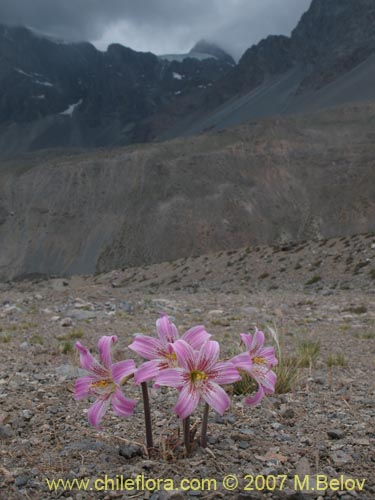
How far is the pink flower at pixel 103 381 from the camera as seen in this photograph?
2.27 meters

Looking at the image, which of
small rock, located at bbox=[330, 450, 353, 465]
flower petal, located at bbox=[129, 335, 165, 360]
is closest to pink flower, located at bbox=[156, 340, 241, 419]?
flower petal, located at bbox=[129, 335, 165, 360]

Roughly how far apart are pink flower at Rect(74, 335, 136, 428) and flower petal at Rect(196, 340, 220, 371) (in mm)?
339

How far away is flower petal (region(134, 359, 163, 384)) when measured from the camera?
82.9 inches

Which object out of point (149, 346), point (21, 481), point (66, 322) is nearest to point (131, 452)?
point (21, 481)

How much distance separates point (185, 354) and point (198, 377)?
0.12 m

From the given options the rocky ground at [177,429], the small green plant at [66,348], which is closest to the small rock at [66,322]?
the rocky ground at [177,429]

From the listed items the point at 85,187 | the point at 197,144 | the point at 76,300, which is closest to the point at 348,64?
the point at 197,144

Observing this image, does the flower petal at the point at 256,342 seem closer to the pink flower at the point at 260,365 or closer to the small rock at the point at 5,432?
the pink flower at the point at 260,365

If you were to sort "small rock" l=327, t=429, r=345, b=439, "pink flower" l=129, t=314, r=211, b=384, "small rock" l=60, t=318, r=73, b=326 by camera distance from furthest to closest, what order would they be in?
"small rock" l=60, t=318, r=73, b=326
"small rock" l=327, t=429, r=345, b=439
"pink flower" l=129, t=314, r=211, b=384

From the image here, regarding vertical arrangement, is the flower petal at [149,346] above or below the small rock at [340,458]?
above

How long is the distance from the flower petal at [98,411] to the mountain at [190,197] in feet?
200

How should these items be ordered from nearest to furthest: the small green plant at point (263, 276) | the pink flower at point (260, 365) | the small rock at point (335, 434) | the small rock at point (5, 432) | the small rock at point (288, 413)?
the pink flower at point (260, 365)
the small rock at point (335, 434)
the small rock at point (5, 432)
the small rock at point (288, 413)
the small green plant at point (263, 276)

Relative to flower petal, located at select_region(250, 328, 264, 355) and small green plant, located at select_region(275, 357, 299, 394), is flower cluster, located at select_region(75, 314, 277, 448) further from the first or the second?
small green plant, located at select_region(275, 357, 299, 394)

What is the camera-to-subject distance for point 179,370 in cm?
206
